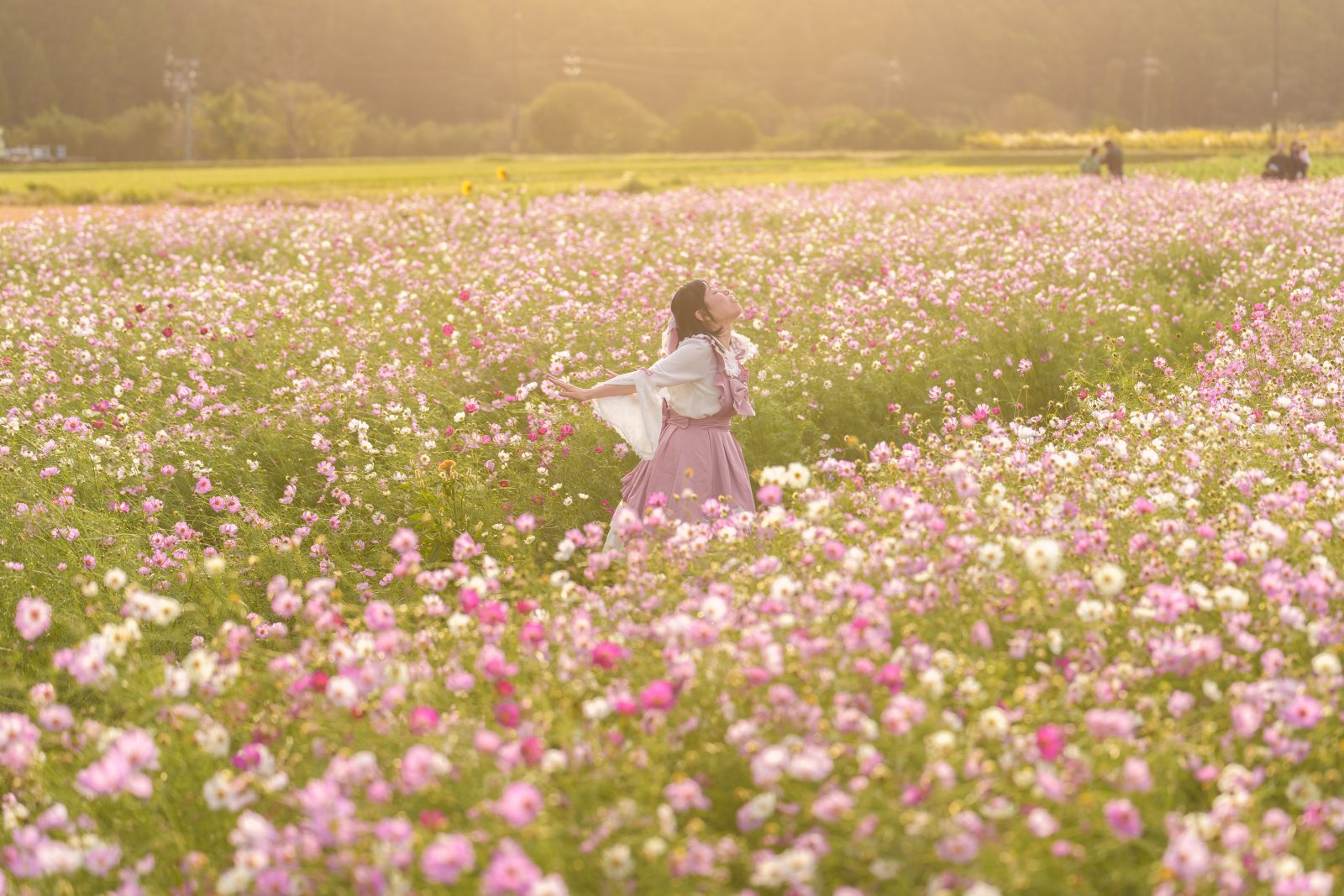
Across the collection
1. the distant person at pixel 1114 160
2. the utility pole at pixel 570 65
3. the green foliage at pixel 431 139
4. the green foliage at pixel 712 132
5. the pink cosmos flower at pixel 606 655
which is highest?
the utility pole at pixel 570 65

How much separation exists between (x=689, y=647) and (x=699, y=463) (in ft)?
11.0

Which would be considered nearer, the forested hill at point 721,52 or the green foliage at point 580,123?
the green foliage at point 580,123

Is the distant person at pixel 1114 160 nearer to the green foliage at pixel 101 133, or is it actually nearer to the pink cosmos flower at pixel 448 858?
the pink cosmos flower at pixel 448 858

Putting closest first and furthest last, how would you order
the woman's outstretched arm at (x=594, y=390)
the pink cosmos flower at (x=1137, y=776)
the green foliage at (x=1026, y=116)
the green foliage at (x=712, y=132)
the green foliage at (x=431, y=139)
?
the pink cosmos flower at (x=1137, y=776)
the woman's outstretched arm at (x=594, y=390)
the green foliage at (x=712, y=132)
the green foliage at (x=431, y=139)
the green foliage at (x=1026, y=116)

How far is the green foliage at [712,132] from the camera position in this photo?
7769cm

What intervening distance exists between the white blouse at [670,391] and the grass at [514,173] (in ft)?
58.2

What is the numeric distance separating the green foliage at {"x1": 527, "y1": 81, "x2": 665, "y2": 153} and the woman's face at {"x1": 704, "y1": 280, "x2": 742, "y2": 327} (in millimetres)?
77156

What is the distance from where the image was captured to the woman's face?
6.66m

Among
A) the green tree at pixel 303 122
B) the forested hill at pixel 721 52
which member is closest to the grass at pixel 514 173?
the green tree at pixel 303 122

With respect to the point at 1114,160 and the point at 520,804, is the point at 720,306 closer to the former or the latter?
the point at 520,804

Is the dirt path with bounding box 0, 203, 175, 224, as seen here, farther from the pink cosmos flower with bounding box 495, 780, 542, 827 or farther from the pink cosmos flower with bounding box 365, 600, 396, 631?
the pink cosmos flower with bounding box 495, 780, 542, 827

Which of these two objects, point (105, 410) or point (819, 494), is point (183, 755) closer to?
point (819, 494)

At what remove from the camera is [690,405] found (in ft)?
22.5

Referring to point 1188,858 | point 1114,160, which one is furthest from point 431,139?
point 1188,858
